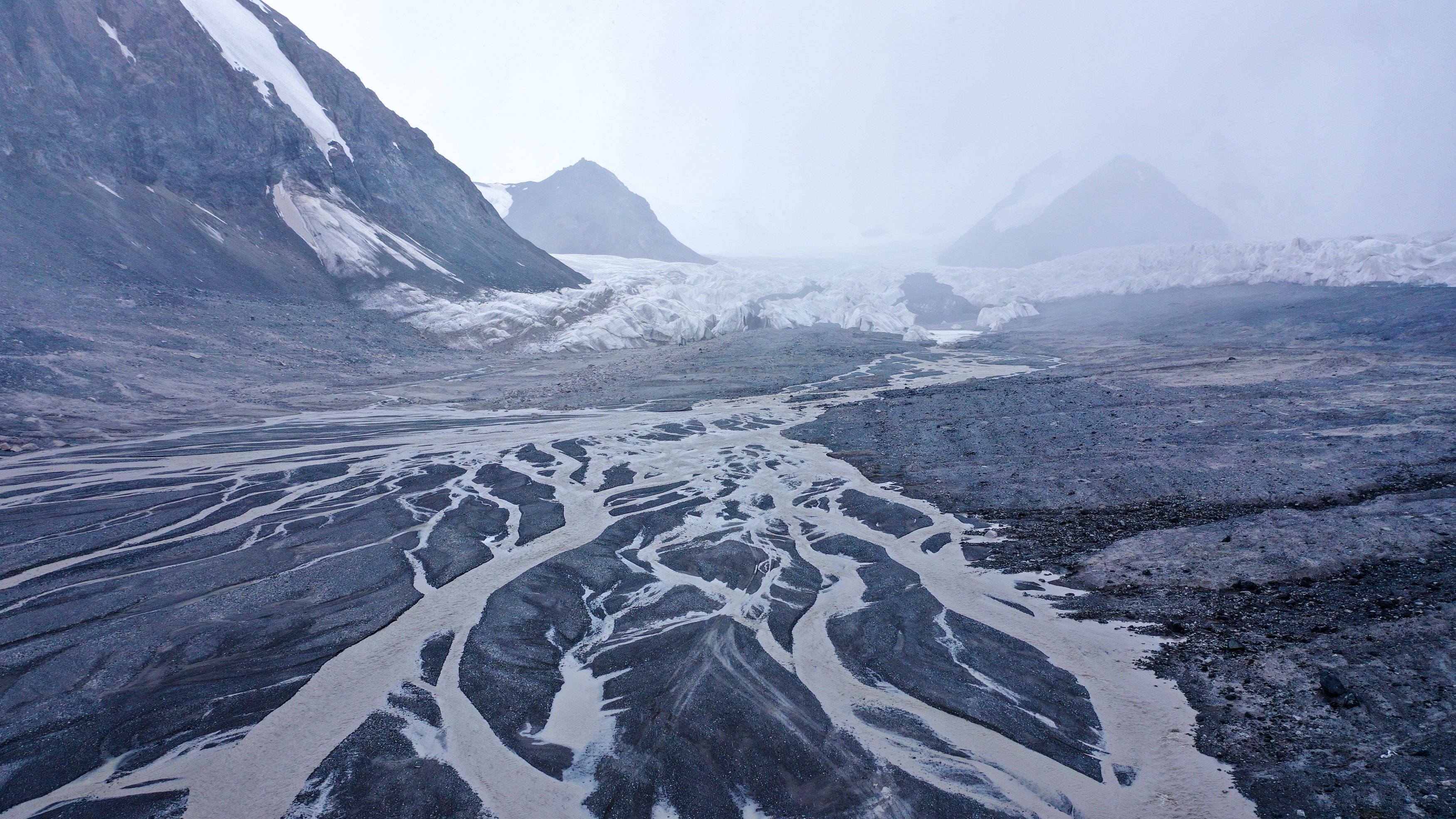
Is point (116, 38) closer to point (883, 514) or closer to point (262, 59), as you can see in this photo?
point (262, 59)

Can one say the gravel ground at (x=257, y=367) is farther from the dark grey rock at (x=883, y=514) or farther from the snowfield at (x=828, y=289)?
the dark grey rock at (x=883, y=514)

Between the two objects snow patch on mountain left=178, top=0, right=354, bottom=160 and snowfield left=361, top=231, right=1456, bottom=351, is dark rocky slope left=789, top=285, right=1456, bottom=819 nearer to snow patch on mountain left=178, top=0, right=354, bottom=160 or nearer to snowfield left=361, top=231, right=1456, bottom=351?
snowfield left=361, top=231, right=1456, bottom=351

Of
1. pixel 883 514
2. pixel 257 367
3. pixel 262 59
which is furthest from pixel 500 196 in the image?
pixel 883 514

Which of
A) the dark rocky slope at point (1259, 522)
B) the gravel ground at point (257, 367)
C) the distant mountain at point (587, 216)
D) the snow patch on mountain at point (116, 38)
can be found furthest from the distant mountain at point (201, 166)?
the distant mountain at point (587, 216)

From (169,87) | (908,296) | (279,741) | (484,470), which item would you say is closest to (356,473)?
(484,470)

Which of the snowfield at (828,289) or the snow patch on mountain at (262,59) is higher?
the snow patch on mountain at (262,59)

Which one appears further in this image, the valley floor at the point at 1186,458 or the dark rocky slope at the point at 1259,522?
the valley floor at the point at 1186,458

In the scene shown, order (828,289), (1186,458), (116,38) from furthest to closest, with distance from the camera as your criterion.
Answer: (828,289)
(116,38)
(1186,458)
